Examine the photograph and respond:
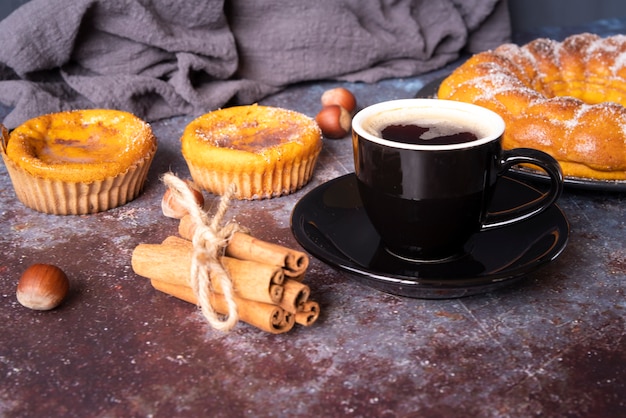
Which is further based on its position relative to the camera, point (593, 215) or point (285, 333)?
point (593, 215)

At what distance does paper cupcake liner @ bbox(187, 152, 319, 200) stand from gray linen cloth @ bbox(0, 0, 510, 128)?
485mm

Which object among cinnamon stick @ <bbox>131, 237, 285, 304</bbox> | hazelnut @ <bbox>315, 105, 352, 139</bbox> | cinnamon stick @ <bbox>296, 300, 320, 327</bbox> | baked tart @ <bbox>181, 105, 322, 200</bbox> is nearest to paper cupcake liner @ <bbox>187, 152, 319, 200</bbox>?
baked tart @ <bbox>181, 105, 322, 200</bbox>

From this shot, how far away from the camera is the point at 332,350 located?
1100 millimetres

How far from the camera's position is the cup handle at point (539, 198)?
1149mm

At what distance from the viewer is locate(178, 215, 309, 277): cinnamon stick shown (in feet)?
3.59

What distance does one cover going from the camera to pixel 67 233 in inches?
57.7

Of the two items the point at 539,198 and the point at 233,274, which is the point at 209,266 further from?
the point at 539,198

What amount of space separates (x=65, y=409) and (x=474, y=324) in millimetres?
619

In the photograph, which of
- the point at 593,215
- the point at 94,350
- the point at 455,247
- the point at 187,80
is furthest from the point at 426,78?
the point at 94,350

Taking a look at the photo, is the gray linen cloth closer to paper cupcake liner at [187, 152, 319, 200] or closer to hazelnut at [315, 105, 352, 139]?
hazelnut at [315, 105, 352, 139]

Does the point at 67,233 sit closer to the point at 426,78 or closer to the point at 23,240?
the point at 23,240

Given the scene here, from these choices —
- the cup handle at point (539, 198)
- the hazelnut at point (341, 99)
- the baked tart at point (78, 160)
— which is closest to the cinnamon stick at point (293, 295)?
the cup handle at point (539, 198)

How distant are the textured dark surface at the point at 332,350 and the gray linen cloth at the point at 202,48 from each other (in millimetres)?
700

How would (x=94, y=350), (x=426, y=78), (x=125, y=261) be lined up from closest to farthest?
(x=94, y=350)
(x=125, y=261)
(x=426, y=78)
